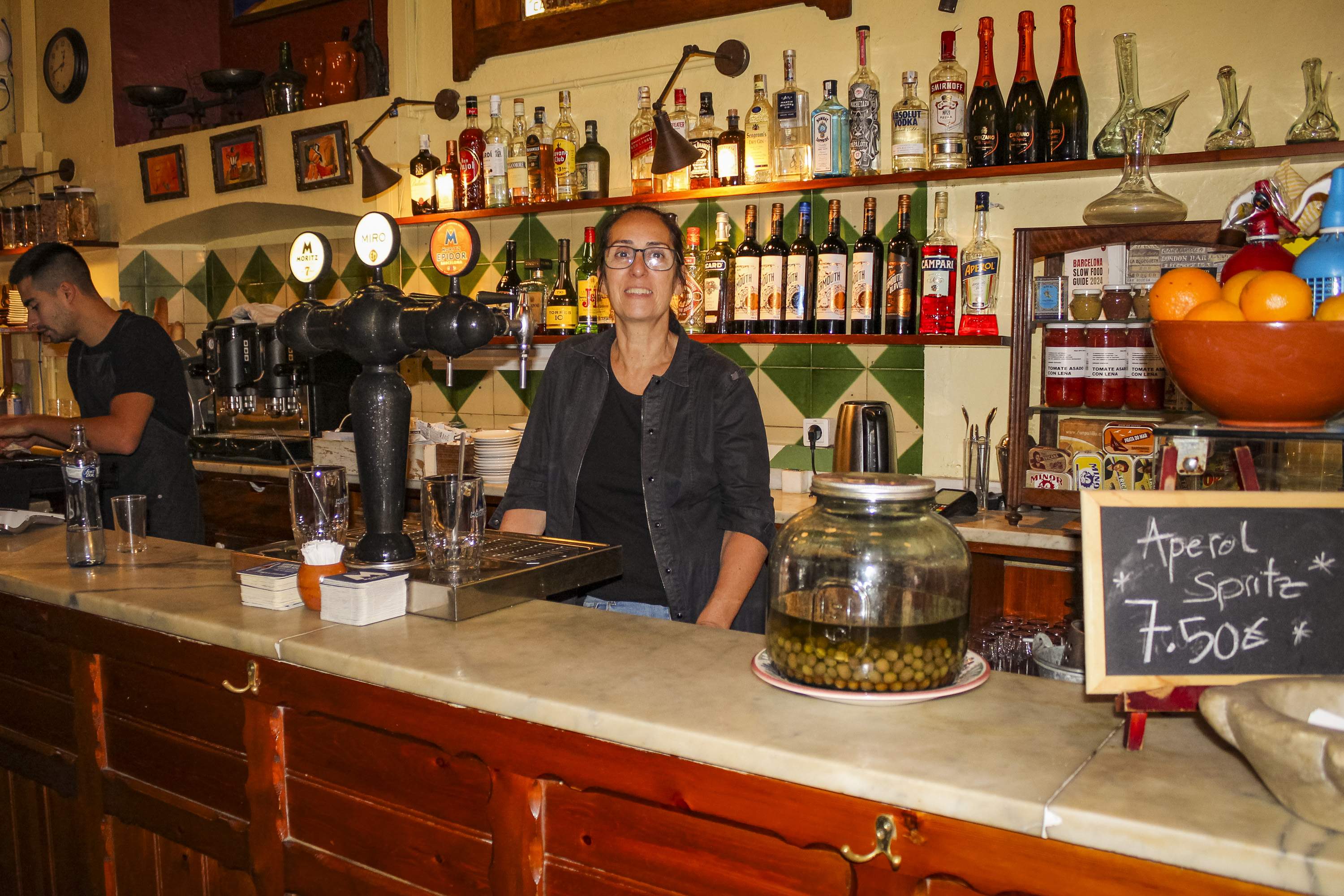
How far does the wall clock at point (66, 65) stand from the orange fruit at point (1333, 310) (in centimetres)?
595

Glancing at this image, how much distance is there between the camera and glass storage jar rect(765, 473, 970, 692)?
3.97 feet

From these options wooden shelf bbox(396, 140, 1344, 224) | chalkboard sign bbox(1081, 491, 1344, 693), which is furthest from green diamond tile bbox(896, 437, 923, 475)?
chalkboard sign bbox(1081, 491, 1344, 693)

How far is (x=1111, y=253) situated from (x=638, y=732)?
7.44ft

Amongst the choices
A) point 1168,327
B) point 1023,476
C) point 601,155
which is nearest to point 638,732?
point 1168,327

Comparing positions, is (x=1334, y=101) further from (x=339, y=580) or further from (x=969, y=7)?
(x=339, y=580)

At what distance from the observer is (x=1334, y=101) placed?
2.71 metres

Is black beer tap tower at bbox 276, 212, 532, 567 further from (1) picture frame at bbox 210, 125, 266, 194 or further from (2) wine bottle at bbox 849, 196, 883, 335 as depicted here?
(1) picture frame at bbox 210, 125, 266, 194

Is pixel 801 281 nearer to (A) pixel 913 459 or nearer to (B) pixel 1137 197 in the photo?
(A) pixel 913 459

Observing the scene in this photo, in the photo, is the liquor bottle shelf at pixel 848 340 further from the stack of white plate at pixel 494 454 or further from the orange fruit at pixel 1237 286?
the orange fruit at pixel 1237 286

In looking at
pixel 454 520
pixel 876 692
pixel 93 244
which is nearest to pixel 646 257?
pixel 454 520

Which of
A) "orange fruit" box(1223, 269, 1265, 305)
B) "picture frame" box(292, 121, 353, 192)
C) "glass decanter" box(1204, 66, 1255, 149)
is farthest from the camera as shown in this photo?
"picture frame" box(292, 121, 353, 192)

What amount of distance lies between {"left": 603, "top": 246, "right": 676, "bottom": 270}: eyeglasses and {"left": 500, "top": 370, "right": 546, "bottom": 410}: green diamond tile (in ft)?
6.76

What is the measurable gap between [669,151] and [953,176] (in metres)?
0.90

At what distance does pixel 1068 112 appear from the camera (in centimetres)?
299
